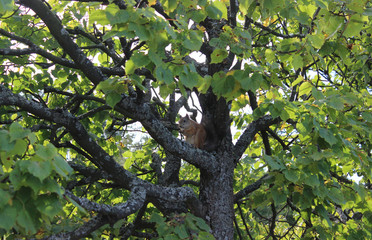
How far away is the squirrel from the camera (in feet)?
16.8

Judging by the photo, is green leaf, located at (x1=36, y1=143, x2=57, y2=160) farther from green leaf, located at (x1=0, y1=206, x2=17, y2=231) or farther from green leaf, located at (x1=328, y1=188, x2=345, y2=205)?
green leaf, located at (x1=328, y1=188, x2=345, y2=205)

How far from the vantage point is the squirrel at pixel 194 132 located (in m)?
5.12

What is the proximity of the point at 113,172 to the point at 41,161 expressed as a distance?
6.91 ft

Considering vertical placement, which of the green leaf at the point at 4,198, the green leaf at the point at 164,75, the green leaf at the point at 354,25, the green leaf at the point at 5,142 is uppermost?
the green leaf at the point at 354,25

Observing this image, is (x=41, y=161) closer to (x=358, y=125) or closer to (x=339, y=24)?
(x=339, y=24)

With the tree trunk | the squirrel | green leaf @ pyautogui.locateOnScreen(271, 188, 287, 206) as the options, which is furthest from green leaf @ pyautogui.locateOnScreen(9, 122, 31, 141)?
the squirrel

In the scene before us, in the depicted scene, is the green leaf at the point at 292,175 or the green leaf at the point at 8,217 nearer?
the green leaf at the point at 8,217

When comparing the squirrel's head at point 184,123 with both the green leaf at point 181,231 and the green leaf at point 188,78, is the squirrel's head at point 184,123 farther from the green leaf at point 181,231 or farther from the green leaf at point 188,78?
the green leaf at point 188,78

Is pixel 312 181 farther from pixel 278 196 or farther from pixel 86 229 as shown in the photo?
pixel 86 229

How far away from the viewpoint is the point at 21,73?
6172 millimetres

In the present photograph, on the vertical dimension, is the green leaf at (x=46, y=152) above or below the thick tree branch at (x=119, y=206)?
below

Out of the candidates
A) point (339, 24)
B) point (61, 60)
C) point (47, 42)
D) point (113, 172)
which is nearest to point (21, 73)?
point (47, 42)

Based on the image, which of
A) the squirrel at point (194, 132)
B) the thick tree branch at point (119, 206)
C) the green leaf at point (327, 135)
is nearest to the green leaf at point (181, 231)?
the thick tree branch at point (119, 206)

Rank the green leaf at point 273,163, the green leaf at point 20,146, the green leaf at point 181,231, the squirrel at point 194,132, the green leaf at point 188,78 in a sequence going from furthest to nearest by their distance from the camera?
1. the squirrel at point 194,132
2. the green leaf at point 273,163
3. the green leaf at point 181,231
4. the green leaf at point 188,78
5. the green leaf at point 20,146
